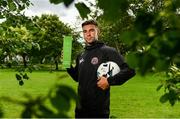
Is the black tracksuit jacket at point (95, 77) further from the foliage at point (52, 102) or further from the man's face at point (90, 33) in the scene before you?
the foliage at point (52, 102)

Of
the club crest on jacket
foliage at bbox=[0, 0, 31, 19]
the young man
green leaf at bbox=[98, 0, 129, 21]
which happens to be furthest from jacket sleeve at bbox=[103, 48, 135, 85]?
green leaf at bbox=[98, 0, 129, 21]

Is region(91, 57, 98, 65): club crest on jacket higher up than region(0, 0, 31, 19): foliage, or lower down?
lower down

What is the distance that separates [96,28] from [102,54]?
325 mm

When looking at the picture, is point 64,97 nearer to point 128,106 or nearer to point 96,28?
point 96,28

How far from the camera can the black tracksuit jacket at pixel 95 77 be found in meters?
5.83

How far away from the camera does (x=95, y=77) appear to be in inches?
232

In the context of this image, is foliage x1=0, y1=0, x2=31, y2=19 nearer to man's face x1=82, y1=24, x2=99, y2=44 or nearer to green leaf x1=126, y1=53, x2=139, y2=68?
man's face x1=82, y1=24, x2=99, y2=44

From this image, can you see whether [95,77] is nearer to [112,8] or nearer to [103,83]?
[103,83]

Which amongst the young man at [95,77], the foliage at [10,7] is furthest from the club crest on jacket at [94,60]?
the foliage at [10,7]

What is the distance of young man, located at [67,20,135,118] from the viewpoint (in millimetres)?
5820

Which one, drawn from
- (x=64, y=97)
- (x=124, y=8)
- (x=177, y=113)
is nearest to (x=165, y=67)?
(x=124, y=8)

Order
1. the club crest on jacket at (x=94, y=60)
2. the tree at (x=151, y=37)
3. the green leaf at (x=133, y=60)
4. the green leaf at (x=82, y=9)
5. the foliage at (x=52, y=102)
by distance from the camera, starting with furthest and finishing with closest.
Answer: the club crest on jacket at (x=94, y=60) → the green leaf at (x=82, y=9) → the green leaf at (x=133, y=60) → the tree at (x=151, y=37) → the foliage at (x=52, y=102)

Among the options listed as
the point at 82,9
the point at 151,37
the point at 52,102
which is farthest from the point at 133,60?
the point at 82,9

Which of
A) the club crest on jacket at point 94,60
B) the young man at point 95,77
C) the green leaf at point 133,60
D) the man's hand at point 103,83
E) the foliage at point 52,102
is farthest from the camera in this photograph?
the club crest on jacket at point 94,60
